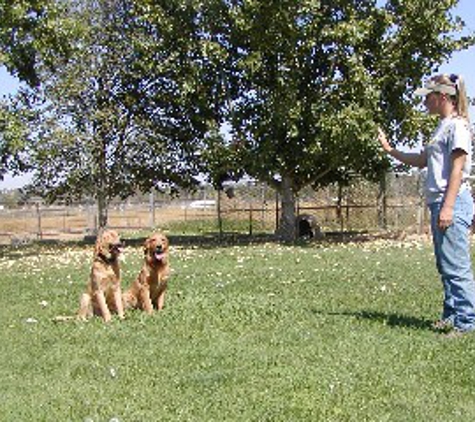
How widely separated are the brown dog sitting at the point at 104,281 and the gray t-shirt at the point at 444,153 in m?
3.57

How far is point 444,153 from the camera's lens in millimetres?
6996

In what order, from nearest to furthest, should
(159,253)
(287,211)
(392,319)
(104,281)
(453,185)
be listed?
(453,185), (392,319), (104,281), (159,253), (287,211)

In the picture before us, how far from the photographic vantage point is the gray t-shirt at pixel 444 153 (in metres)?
6.81

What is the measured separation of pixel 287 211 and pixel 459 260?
56.8ft

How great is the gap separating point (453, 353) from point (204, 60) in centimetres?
1806

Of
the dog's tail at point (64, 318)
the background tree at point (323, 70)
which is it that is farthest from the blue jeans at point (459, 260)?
the background tree at point (323, 70)

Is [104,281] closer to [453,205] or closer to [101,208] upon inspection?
[453,205]

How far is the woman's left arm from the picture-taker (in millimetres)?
6789

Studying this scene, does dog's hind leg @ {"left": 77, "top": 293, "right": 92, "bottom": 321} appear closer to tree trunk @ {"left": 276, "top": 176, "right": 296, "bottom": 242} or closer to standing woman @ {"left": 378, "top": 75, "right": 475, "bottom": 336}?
standing woman @ {"left": 378, "top": 75, "right": 475, "bottom": 336}

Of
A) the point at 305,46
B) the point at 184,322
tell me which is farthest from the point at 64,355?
the point at 305,46

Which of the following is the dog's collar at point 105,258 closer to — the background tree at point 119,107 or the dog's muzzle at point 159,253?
the dog's muzzle at point 159,253

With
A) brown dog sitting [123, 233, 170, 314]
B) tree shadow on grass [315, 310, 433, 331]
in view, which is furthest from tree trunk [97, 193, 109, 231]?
tree shadow on grass [315, 310, 433, 331]

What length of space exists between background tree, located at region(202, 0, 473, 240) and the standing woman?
42.4ft

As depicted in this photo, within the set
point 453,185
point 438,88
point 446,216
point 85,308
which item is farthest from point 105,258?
point 438,88
